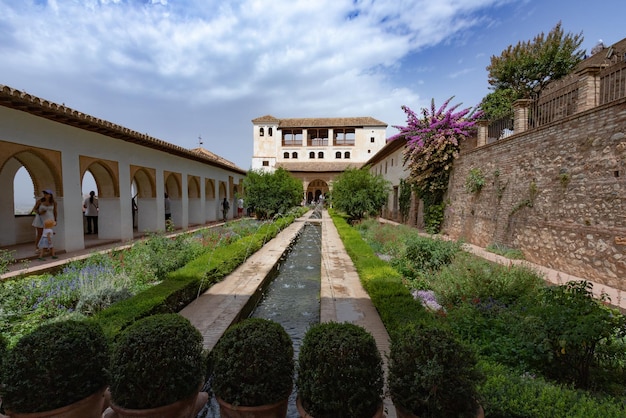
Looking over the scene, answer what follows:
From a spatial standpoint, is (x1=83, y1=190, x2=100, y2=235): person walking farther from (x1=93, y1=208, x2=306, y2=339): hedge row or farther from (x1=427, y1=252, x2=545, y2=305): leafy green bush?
(x1=427, y1=252, x2=545, y2=305): leafy green bush

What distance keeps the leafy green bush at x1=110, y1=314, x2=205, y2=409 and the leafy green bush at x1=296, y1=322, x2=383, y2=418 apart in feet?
2.65

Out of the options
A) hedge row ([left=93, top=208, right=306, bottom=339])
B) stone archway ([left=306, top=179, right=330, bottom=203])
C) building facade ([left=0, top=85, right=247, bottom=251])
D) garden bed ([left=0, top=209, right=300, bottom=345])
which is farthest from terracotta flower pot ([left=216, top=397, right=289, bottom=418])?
stone archway ([left=306, top=179, right=330, bottom=203])

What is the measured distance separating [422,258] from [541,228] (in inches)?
114

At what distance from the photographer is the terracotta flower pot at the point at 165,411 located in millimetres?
2076

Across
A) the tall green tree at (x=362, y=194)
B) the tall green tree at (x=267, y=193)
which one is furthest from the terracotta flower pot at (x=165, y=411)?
the tall green tree at (x=267, y=193)

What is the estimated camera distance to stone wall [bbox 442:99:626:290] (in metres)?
5.64

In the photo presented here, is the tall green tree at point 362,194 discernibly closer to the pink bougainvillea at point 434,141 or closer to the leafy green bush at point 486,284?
the pink bougainvillea at point 434,141

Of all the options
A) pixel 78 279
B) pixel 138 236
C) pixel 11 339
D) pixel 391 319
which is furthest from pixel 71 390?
pixel 138 236

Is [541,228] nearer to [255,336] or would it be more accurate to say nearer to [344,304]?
[344,304]

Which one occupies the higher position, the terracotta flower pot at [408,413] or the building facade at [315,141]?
the building facade at [315,141]

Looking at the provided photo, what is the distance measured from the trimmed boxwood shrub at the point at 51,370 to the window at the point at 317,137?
137ft

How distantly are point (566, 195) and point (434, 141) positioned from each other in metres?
6.66

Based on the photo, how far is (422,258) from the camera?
7340 millimetres

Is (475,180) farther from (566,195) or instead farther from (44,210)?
(44,210)
